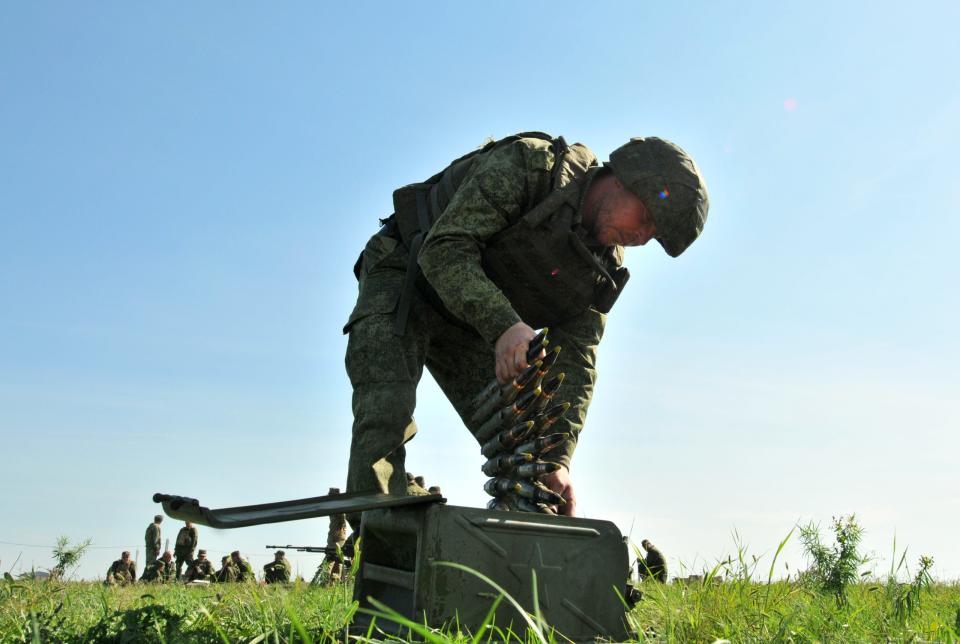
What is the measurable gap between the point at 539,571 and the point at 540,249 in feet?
5.81

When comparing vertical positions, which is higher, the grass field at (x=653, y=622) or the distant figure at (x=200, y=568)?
the distant figure at (x=200, y=568)

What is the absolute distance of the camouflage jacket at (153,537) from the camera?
1862 cm

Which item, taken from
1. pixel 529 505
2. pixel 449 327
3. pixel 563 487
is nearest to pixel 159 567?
pixel 449 327

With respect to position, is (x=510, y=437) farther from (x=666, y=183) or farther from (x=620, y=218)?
(x=666, y=183)

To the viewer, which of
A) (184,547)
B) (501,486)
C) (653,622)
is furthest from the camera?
(184,547)

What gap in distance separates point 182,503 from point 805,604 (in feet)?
7.24

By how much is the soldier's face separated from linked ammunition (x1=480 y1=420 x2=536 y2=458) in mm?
1187

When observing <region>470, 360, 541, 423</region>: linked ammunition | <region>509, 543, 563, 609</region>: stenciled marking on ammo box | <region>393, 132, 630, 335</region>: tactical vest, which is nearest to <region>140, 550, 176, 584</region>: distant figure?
<region>393, 132, 630, 335</region>: tactical vest

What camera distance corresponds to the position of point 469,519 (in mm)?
2701

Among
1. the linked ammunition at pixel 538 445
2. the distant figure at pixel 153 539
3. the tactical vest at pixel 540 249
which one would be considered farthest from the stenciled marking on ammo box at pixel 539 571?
the distant figure at pixel 153 539

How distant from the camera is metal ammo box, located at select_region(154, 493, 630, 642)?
Answer: 2648 millimetres

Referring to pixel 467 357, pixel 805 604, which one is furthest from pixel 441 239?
pixel 805 604

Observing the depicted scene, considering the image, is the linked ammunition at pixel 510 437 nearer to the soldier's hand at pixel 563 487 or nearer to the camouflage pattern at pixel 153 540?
the soldier's hand at pixel 563 487

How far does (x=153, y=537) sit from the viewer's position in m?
18.7
